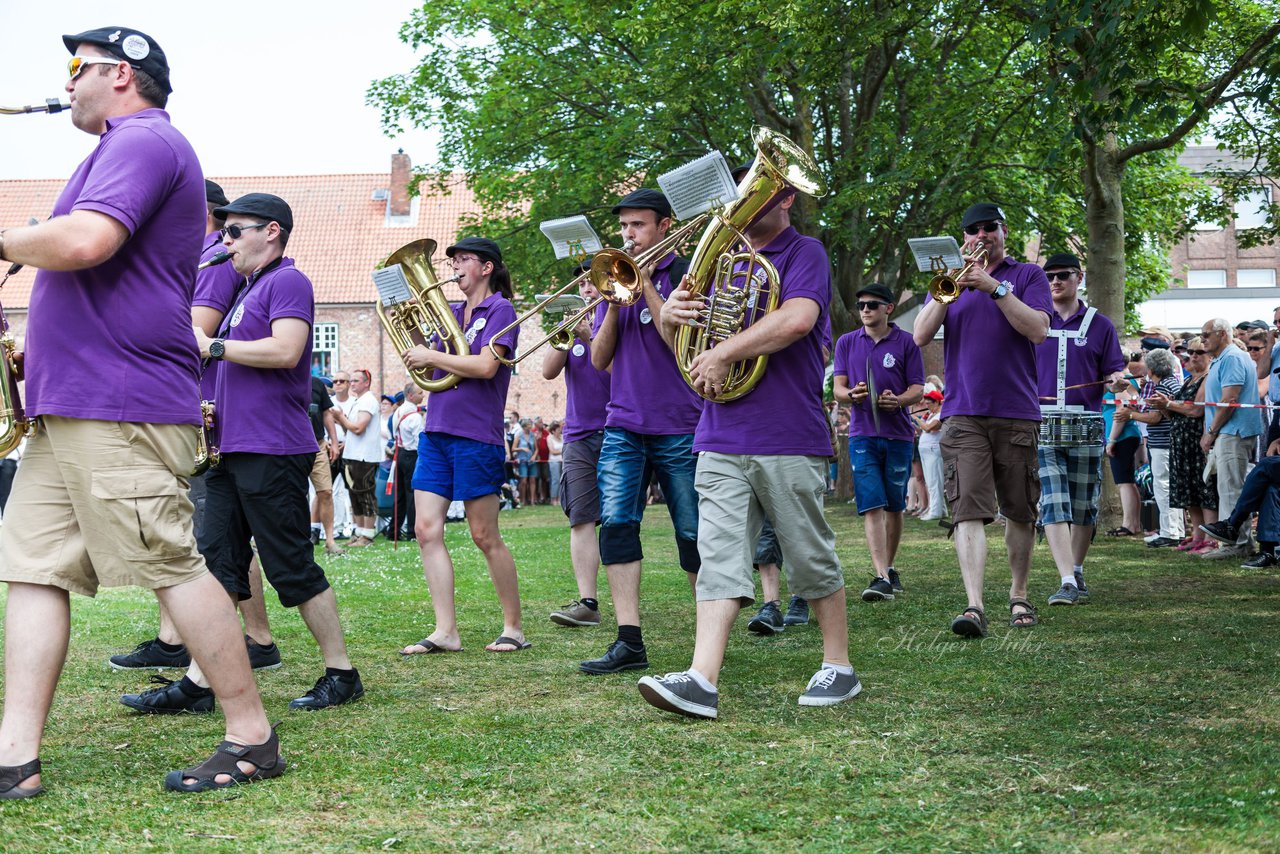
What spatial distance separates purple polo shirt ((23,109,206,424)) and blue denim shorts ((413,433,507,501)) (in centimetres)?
283

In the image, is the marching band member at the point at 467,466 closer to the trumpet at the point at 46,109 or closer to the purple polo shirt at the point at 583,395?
the purple polo shirt at the point at 583,395

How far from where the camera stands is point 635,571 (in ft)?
21.4

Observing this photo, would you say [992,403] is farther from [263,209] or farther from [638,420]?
[263,209]

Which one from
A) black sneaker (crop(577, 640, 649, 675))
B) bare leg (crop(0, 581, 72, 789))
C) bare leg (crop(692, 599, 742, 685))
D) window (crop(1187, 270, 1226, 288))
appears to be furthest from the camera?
window (crop(1187, 270, 1226, 288))

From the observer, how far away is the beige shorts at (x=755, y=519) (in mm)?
5215

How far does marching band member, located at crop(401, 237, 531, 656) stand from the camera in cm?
697

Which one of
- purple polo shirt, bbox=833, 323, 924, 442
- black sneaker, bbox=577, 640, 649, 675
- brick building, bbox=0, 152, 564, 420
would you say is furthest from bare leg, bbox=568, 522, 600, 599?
brick building, bbox=0, 152, 564, 420

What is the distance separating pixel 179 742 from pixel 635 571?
7.93 ft

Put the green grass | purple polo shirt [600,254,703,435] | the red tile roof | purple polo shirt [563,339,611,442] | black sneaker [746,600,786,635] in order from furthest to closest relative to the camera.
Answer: the red tile roof, purple polo shirt [563,339,611,442], black sneaker [746,600,786,635], purple polo shirt [600,254,703,435], the green grass

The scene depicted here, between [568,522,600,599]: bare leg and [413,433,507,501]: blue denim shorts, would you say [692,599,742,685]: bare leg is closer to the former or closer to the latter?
[413,433,507,501]: blue denim shorts

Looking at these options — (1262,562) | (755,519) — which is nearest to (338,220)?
(1262,562)

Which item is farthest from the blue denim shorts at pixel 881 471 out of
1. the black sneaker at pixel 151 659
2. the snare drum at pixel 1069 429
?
the black sneaker at pixel 151 659

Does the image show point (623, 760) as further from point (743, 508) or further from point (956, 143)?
point (956, 143)

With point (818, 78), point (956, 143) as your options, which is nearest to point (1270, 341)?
point (818, 78)
